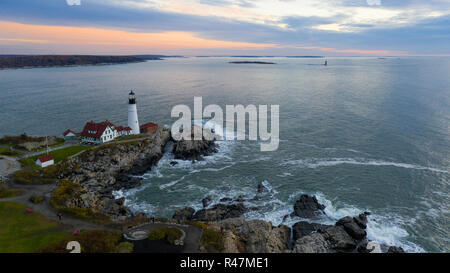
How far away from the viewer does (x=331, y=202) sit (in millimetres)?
41125

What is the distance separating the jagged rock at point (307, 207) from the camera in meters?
38.2

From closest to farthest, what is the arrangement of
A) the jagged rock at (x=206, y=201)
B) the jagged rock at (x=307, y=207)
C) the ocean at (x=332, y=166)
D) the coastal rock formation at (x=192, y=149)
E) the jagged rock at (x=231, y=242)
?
the jagged rock at (x=231, y=242) → the jagged rock at (x=307, y=207) → the ocean at (x=332, y=166) → the jagged rock at (x=206, y=201) → the coastal rock formation at (x=192, y=149)

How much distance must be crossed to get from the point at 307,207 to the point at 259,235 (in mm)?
11875

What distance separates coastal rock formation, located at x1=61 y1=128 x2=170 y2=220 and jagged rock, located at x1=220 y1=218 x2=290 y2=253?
17.0 m

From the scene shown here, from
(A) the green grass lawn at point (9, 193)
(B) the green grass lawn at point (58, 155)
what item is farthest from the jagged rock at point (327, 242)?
(B) the green grass lawn at point (58, 155)

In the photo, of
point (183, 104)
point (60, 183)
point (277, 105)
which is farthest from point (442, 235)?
point (183, 104)

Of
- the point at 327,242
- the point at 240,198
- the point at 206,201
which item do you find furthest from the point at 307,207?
the point at 206,201

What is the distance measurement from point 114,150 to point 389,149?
2370 inches

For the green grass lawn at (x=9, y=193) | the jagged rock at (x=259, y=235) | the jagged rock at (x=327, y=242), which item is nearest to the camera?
the jagged rock at (x=259, y=235)

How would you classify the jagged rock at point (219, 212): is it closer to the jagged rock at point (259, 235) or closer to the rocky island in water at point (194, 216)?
the rocky island in water at point (194, 216)

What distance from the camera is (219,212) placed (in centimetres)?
3816

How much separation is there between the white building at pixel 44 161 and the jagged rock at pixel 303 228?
43.3 meters

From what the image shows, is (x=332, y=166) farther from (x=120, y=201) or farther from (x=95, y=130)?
(x=95, y=130)
